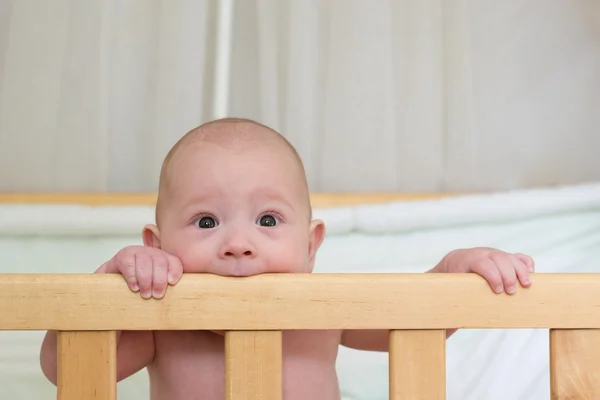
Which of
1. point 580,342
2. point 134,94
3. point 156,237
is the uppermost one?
point 134,94

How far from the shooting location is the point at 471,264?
80 centimetres

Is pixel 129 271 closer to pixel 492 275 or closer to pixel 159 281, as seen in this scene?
pixel 159 281

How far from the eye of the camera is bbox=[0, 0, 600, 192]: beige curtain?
1773 mm

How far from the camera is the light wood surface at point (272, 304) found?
669mm

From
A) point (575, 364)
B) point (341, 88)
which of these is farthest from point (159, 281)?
point (341, 88)

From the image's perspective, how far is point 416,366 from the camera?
681 millimetres

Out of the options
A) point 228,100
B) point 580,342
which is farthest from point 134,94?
point 580,342

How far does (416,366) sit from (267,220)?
10.5 inches

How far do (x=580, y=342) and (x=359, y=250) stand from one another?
2.89 ft

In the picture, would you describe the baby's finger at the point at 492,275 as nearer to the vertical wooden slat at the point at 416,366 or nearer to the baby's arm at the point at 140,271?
the vertical wooden slat at the point at 416,366

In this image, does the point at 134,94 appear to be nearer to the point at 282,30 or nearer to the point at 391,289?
the point at 282,30

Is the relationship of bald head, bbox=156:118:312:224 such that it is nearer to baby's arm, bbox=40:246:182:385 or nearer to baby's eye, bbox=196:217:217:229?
baby's eye, bbox=196:217:217:229

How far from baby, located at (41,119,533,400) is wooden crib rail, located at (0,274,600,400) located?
0.09 meters

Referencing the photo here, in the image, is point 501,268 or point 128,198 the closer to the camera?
point 501,268
